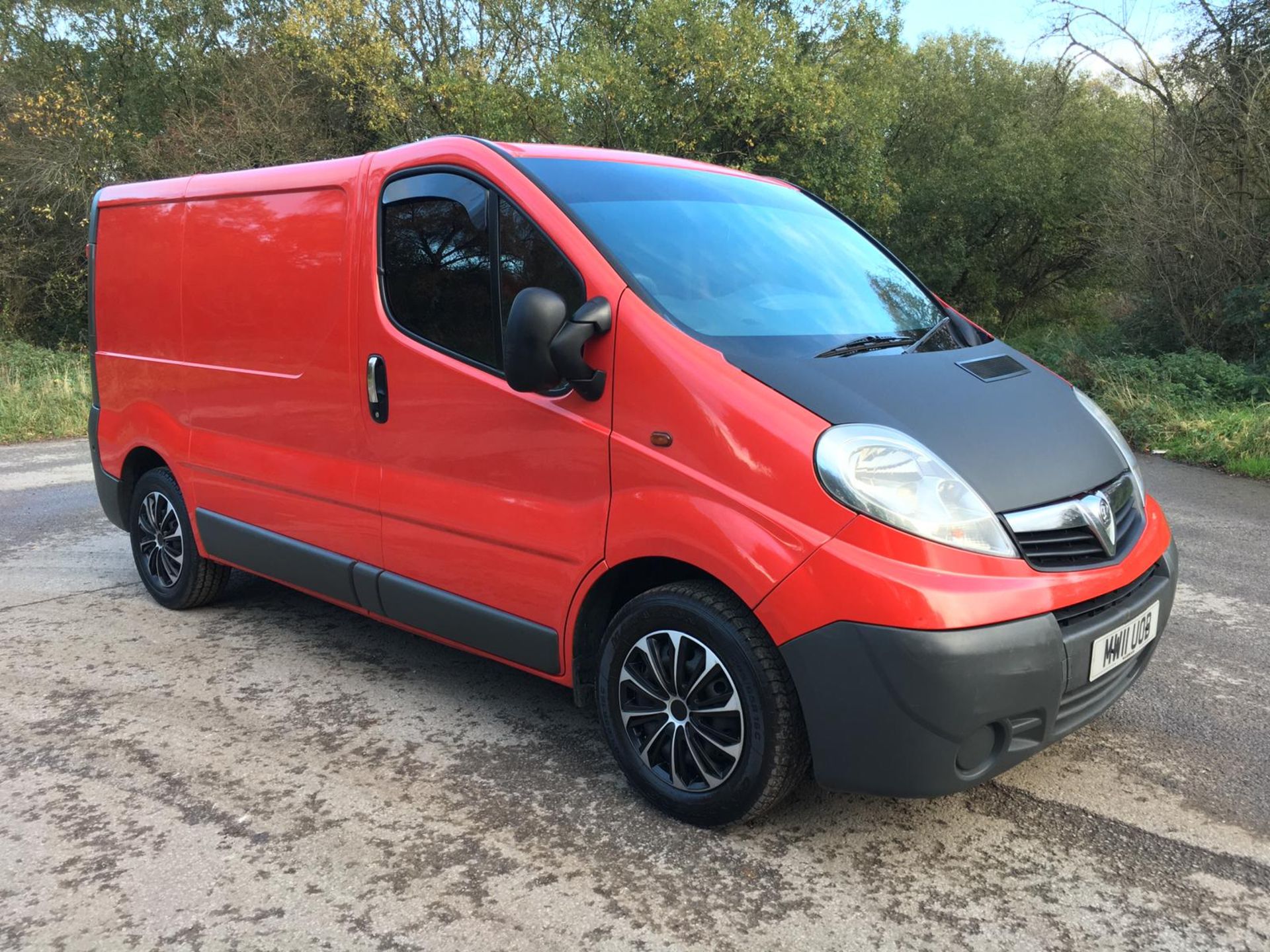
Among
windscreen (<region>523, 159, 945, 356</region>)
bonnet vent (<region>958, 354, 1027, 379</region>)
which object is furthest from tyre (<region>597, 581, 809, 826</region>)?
bonnet vent (<region>958, 354, 1027, 379</region>)

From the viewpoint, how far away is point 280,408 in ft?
13.3

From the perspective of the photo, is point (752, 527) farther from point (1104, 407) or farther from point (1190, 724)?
point (1104, 407)

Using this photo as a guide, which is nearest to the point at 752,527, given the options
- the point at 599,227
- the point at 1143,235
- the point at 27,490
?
the point at 599,227

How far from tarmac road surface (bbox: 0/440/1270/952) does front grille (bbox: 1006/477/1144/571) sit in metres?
0.77

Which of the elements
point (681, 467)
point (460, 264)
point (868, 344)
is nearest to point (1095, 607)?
point (868, 344)

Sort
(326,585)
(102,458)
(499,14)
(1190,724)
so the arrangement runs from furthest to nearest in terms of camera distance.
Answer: (499,14) → (102,458) → (326,585) → (1190,724)

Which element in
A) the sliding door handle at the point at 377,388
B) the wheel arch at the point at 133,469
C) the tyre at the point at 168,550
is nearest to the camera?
the sliding door handle at the point at 377,388

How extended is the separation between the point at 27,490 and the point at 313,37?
17.6 meters

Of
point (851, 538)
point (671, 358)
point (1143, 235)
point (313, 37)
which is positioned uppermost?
point (313, 37)

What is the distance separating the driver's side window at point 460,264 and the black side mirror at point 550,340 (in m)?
0.16

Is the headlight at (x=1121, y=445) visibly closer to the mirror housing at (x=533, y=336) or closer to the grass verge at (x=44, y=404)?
the mirror housing at (x=533, y=336)

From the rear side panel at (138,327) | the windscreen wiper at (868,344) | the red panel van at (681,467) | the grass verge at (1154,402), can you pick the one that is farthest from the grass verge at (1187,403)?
the rear side panel at (138,327)

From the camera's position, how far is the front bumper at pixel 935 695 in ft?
8.04

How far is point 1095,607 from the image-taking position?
2725mm
